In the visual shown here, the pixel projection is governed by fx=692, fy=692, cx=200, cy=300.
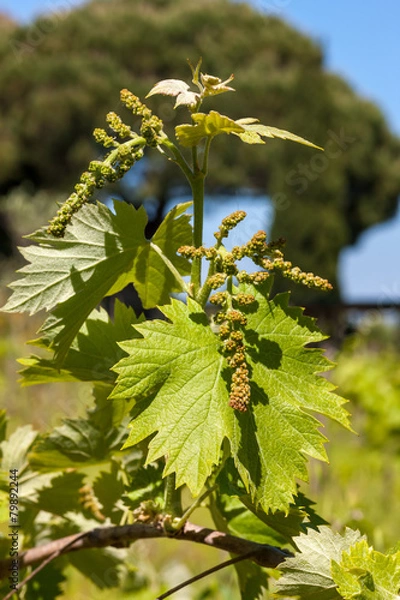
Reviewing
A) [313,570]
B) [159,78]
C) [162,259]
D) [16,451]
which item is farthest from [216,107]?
[313,570]

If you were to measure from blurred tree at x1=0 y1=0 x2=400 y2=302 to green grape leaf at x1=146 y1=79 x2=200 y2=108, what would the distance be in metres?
13.5

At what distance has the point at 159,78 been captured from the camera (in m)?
17.1

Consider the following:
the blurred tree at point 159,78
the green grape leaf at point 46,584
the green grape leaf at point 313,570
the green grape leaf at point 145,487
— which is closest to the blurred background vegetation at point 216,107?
the blurred tree at point 159,78

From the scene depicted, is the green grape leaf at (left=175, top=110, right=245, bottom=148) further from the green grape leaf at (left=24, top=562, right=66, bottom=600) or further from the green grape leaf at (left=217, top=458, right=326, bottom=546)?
the green grape leaf at (left=24, top=562, right=66, bottom=600)

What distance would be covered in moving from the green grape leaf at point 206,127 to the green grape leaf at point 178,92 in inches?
1.2

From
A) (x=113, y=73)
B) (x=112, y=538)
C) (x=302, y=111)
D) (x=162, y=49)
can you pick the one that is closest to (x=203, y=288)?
(x=112, y=538)

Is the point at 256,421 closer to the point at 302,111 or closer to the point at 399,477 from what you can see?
the point at 399,477

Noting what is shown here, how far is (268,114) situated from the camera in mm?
17203

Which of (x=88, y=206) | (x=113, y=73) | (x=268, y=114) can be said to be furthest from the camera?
(x=268, y=114)

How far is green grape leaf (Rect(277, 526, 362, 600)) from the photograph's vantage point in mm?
606

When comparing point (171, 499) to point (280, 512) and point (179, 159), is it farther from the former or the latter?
point (179, 159)

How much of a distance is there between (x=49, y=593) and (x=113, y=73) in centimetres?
1606

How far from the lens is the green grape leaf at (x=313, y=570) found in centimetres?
61

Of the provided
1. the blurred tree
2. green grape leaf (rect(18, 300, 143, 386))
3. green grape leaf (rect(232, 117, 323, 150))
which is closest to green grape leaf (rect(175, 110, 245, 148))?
green grape leaf (rect(232, 117, 323, 150))
